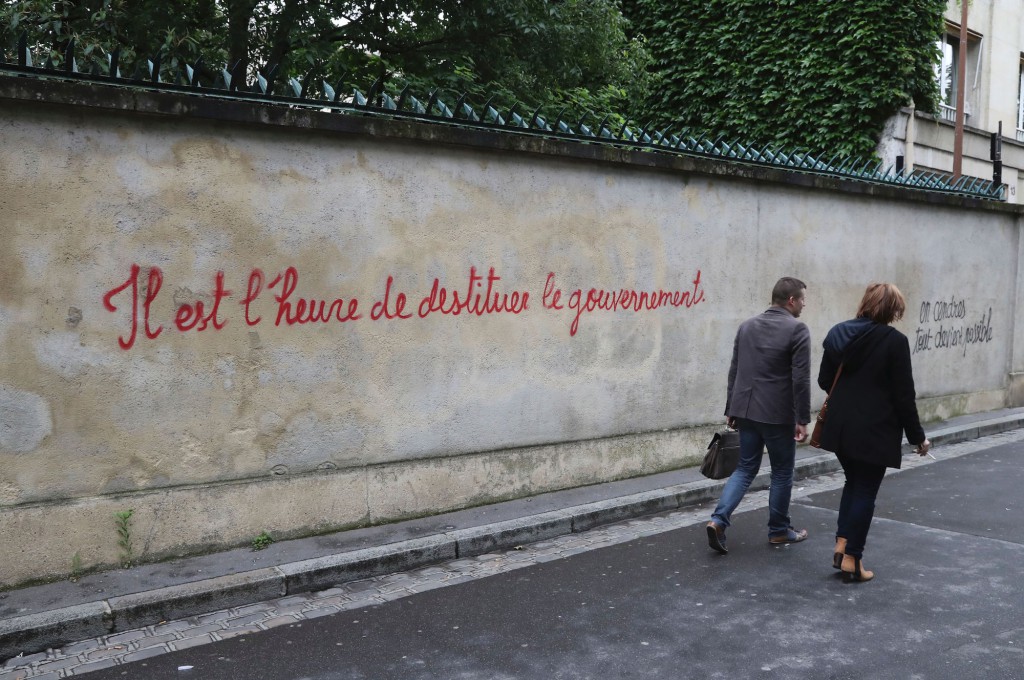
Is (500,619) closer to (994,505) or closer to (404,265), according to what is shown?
(404,265)

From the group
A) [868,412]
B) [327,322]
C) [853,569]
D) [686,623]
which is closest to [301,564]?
[327,322]

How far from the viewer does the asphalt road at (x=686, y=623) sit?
396cm

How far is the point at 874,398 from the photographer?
16.8ft

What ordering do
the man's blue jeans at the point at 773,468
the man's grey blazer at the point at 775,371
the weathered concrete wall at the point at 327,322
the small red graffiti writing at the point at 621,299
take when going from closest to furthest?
the weathered concrete wall at the point at 327,322, the man's grey blazer at the point at 775,371, the man's blue jeans at the point at 773,468, the small red graffiti writing at the point at 621,299

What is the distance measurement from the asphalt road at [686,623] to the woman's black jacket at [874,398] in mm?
802

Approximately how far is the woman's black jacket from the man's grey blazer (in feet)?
1.12

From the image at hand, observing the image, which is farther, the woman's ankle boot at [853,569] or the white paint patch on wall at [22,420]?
the woman's ankle boot at [853,569]

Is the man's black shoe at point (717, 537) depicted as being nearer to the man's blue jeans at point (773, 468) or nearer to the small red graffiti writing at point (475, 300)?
the man's blue jeans at point (773, 468)

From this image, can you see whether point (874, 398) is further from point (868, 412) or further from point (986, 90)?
point (986, 90)

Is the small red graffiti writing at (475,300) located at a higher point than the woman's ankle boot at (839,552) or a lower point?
higher

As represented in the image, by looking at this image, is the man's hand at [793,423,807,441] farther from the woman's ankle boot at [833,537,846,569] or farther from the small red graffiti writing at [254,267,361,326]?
the small red graffiti writing at [254,267,361,326]

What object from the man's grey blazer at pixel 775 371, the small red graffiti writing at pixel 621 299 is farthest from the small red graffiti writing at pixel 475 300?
the man's grey blazer at pixel 775 371

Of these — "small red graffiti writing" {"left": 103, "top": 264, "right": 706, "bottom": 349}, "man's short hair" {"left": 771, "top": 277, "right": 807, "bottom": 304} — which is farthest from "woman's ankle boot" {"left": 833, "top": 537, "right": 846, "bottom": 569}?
"small red graffiti writing" {"left": 103, "top": 264, "right": 706, "bottom": 349}

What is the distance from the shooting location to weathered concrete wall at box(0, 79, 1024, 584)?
491 centimetres
